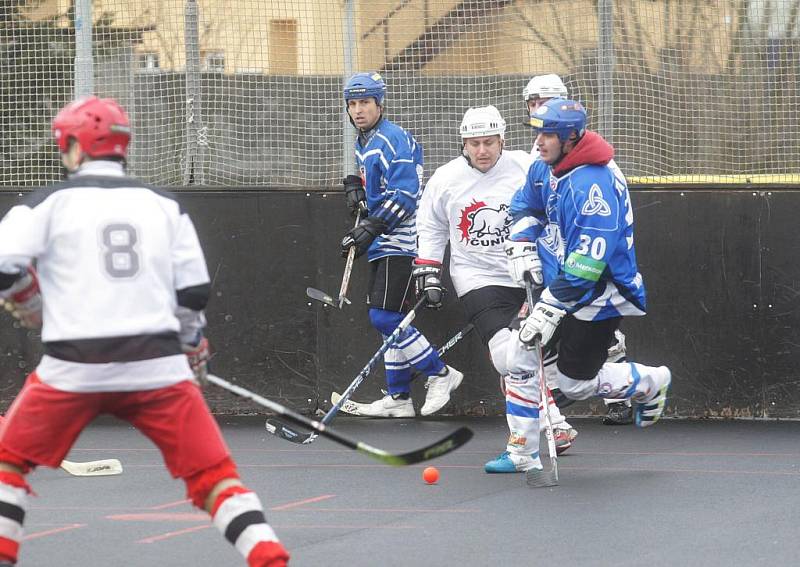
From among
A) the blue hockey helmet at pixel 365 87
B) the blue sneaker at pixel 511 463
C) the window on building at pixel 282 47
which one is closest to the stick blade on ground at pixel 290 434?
the blue sneaker at pixel 511 463

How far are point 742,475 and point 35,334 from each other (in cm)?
477

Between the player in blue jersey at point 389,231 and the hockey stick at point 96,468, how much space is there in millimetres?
2329

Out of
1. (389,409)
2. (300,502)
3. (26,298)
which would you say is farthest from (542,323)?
(389,409)

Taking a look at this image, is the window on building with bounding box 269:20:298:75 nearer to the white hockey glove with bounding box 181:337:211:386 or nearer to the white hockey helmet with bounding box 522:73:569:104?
the white hockey helmet with bounding box 522:73:569:104

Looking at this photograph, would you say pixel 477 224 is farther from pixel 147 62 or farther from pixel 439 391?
pixel 147 62

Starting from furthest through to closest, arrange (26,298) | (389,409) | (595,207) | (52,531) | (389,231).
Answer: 1. (389,409)
2. (389,231)
3. (595,207)
4. (52,531)
5. (26,298)

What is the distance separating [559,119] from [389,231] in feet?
8.69

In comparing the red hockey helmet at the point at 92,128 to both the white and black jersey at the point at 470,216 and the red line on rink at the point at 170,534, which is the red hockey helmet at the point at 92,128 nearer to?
the red line on rink at the point at 170,534

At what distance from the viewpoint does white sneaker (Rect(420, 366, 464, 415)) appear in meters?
9.07

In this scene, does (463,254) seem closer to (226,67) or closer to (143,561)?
(226,67)

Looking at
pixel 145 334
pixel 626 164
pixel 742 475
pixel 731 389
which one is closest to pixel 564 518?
pixel 742 475

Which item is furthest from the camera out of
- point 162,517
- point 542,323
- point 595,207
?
point 542,323

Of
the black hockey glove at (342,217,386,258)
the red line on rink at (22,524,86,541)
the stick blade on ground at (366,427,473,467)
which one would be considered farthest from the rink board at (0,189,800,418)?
the stick blade on ground at (366,427,473,467)

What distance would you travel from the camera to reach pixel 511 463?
6949 mm
